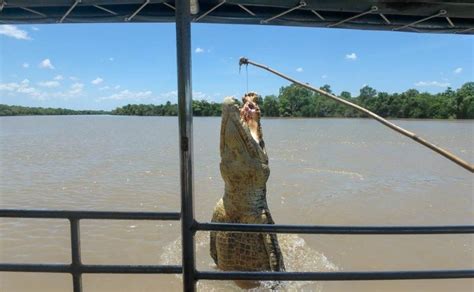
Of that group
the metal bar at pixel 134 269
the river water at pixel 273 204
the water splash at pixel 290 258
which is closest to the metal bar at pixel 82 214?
the metal bar at pixel 134 269

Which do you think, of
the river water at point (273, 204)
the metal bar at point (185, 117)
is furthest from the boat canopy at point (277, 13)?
the river water at point (273, 204)

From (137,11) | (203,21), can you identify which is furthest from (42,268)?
(203,21)

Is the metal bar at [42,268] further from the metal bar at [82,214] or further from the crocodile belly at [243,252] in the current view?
the crocodile belly at [243,252]

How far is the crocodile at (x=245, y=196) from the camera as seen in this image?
4992 millimetres

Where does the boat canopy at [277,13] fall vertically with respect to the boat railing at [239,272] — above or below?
above

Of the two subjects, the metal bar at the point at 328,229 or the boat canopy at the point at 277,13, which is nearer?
the metal bar at the point at 328,229

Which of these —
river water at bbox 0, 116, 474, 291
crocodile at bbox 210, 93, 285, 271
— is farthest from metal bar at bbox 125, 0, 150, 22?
river water at bbox 0, 116, 474, 291

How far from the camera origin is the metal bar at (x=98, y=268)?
5.68 feet

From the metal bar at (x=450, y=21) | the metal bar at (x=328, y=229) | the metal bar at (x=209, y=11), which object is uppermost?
the metal bar at (x=209, y=11)

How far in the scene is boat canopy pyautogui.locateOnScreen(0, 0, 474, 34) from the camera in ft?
7.89

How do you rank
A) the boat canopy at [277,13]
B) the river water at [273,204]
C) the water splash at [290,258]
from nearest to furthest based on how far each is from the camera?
1. the boat canopy at [277,13]
2. the water splash at [290,258]
3. the river water at [273,204]

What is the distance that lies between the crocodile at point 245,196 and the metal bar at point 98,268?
126 inches

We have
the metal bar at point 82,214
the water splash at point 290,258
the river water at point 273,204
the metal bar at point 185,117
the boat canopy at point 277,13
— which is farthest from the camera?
the river water at point 273,204

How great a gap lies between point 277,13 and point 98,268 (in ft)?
6.23
